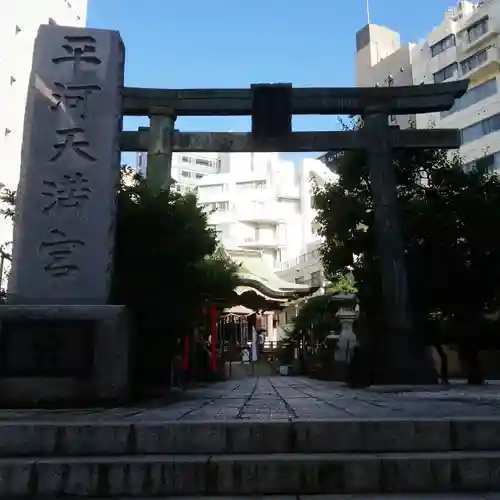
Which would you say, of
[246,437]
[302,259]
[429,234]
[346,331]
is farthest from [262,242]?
[246,437]

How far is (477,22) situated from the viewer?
28953 millimetres

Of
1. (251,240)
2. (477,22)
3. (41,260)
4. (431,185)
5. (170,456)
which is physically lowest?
(170,456)

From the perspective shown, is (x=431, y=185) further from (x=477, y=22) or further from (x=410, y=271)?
(x=477, y=22)

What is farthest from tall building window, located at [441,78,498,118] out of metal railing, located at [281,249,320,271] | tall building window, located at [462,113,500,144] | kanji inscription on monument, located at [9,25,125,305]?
kanji inscription on monument, located at [9,25,125,305]

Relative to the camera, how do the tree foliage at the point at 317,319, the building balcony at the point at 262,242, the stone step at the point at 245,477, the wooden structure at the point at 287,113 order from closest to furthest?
the stone step at the point at 245,477 < the wooden structure at the point at 287,113 < the tree foliage at the point at 317,319 < the building balcony at the point at 262,242

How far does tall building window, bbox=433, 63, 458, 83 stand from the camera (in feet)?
100

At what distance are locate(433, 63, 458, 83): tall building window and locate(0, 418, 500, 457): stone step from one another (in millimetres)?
30917

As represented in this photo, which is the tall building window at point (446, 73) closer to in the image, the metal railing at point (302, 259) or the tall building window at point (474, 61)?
the tall building window at point (474, 61)

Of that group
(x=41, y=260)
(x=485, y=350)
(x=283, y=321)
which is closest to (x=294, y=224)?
(x=283, y=321)

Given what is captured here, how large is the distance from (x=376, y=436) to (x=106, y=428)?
174 cm

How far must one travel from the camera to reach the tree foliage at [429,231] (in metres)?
12.2

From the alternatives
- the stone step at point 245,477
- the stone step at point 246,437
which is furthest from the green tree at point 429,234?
the stone step at point 245,477

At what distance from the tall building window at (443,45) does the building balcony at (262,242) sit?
22.3 metres

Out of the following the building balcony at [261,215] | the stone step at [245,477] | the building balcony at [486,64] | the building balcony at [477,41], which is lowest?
the stone step at [245,477]
